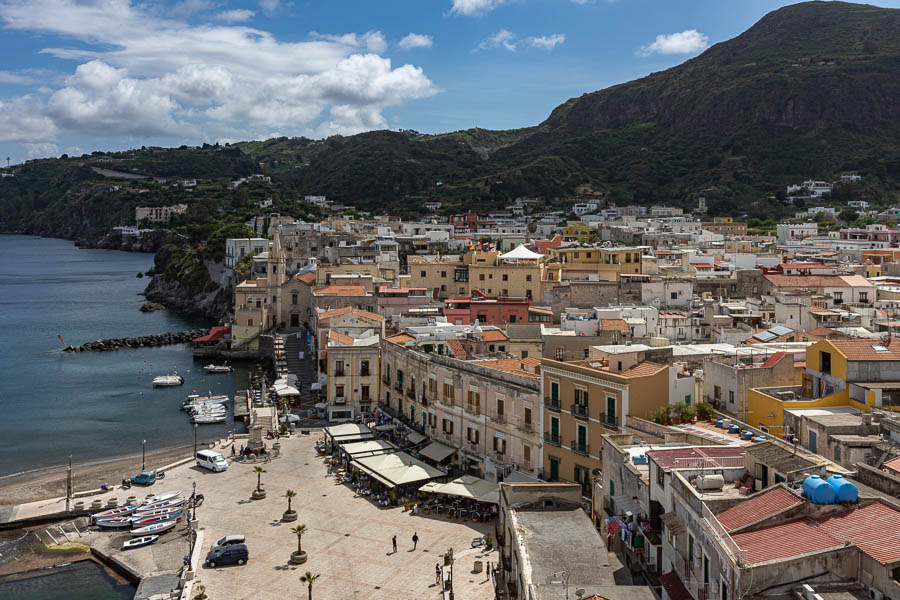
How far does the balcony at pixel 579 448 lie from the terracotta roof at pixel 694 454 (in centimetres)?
953

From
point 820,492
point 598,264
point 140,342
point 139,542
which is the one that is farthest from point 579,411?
point 140,342

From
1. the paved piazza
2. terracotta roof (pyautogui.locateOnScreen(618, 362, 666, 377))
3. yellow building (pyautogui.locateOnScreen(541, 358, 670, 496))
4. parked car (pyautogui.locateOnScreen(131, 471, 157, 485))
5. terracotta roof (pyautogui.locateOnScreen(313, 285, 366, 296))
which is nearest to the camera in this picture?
the paved piazza

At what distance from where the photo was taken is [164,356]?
253 ft

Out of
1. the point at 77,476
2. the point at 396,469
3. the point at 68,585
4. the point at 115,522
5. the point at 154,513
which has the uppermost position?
the point at 396,469

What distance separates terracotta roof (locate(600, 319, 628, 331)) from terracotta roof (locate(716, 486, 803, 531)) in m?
24.7

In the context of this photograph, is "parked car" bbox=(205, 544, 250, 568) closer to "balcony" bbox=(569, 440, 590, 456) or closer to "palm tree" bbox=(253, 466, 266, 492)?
"palm tree" bbox=(253, 466, 266, 492)

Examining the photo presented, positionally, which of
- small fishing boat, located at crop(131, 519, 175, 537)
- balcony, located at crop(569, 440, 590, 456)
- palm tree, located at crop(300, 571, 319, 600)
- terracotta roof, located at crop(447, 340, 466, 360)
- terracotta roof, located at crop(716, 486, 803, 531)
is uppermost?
terracotta roof, located at crop(716, 486, 803, 531)

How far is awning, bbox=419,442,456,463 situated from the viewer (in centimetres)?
3662

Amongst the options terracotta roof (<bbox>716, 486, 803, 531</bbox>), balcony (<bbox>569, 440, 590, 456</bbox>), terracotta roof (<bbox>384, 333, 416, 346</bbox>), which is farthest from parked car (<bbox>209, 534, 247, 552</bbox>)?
terracotta roof (<bbox>716, 486, 803, 531</bbox>)

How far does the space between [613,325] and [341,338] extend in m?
17.9

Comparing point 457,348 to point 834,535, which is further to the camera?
point 457,348

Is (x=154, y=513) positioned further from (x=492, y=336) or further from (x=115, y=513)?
(x=492, y=336)

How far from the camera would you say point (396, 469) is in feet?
116

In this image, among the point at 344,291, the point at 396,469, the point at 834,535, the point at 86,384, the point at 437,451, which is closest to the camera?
the point at 834,535
